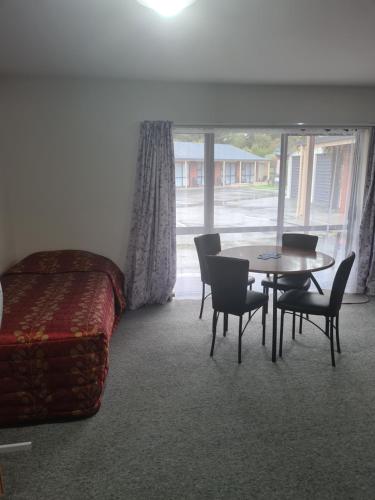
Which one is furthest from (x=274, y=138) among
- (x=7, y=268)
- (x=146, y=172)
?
(x=7, y=268)

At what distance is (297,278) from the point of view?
3479 millimetres

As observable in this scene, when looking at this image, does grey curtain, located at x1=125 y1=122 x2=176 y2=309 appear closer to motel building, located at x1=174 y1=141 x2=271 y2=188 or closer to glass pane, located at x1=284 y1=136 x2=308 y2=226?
motel building, located at x1=174 y1=141 x2=271 y2=188

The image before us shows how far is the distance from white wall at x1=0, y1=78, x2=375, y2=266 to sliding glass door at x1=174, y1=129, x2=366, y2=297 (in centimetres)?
25

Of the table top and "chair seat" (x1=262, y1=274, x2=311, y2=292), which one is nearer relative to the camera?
the table top

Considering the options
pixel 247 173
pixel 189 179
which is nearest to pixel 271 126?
pixel 247 173

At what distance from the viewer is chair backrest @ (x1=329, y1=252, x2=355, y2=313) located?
2.62 meters

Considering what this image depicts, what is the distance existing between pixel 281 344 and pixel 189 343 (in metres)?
0.82

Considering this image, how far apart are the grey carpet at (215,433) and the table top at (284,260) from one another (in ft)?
2.45

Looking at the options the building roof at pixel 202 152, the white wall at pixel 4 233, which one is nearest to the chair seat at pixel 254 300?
the building roof at pixel 202 152

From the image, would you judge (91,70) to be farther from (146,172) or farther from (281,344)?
(281,344)

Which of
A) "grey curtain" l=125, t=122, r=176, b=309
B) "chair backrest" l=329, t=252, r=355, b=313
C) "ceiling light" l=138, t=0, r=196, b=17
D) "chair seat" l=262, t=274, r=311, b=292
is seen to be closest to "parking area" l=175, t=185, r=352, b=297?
"grey curtain" l=125, t=122, r=176, b=309

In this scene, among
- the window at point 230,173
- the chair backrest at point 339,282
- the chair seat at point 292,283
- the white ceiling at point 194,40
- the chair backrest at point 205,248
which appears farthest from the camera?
the window at point 230,173

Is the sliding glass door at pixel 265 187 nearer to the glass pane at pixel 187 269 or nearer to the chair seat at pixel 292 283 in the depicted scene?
the glass pane at pixel 187 269

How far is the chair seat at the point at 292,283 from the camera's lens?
338 centimetres
